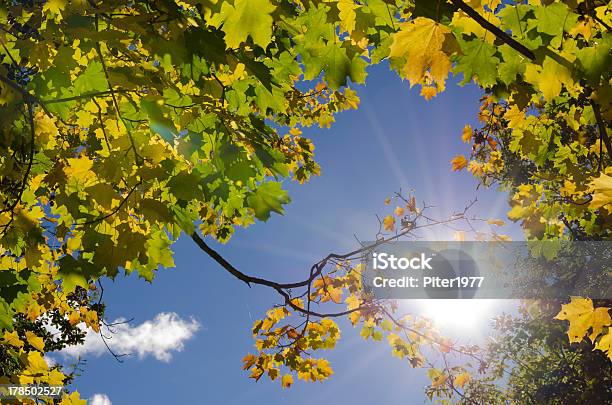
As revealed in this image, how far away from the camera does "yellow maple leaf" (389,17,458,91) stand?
2.05 meters

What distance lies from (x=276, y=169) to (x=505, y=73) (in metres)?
1.66

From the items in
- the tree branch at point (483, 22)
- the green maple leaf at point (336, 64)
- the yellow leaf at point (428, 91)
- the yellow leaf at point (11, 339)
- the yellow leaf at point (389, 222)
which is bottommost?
the yellow leaf at point (11, 339)

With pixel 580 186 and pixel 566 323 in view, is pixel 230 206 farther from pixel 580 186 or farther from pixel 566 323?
pixel 566 323

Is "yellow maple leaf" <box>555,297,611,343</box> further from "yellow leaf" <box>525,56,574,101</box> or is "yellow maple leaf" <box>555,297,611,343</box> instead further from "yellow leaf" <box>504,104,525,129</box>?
"yellow leaf" <box>504,104,525,129</box>

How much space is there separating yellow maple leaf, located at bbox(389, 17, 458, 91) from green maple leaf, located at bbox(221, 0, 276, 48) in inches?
25.5

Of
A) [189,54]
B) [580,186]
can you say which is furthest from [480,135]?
[189,54]

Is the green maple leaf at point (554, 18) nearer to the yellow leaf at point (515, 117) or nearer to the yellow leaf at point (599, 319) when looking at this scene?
the yellow leaf at point (599, 319)

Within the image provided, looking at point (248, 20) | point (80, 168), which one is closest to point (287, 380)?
point (80, 168)

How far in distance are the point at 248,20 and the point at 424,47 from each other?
2.83 ft

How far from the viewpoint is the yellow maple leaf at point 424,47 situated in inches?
80.6

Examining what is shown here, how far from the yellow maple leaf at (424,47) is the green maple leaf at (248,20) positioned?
2.12ft

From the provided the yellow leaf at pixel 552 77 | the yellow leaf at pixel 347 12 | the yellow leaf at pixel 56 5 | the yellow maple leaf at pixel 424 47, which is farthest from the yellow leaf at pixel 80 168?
the yellow leaf at pixel 552 77

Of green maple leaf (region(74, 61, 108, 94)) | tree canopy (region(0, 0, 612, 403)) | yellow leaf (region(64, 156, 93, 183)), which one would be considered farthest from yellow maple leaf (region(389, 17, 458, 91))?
yellow leaf (region(64, 156, 93, 183))

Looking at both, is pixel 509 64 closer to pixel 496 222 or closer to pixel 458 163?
pixel 496 222
